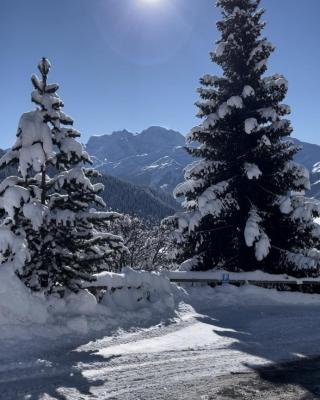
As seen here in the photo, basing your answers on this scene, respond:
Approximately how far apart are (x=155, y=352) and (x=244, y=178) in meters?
11.2

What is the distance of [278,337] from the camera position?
10305 mm

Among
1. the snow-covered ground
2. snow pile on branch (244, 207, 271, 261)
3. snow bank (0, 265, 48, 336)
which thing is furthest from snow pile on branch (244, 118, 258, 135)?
snow bank (0, 265, 48, 336)

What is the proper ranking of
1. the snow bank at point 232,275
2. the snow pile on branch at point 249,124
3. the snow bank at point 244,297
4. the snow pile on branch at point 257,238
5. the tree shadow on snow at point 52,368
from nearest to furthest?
the tree shadow on snow at point 52,368 < the snow bank at point 244,297 < the snow pile on branch at point 257,238 < the snow bank at point 232,275 < the snow pile on branch at point 249,124

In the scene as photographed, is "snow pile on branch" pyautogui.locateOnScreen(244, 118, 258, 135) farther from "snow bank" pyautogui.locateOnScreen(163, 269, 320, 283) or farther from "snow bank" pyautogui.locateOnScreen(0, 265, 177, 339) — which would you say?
"snow bank" pyautogui.locateOnScreen(0, 265, 177, 339)

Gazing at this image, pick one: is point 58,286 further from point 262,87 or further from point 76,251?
point 262,87

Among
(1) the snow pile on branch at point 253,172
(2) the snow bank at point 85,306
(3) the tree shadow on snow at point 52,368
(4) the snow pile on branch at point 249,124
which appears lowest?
(3) the tree shadow on snow at point 52,368

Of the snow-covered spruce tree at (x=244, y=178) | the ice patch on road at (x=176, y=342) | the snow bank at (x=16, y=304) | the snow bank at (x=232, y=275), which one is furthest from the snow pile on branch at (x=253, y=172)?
the snow bank at (x=16, y=304)

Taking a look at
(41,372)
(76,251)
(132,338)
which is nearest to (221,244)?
(76,251)

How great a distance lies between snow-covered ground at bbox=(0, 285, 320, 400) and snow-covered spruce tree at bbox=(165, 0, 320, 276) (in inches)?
174

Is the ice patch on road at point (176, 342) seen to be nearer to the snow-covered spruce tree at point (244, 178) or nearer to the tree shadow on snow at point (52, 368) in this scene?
the tree shadow on snow at point (52, 368)

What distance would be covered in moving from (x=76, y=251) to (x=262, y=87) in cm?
1102

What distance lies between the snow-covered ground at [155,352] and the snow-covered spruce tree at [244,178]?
14.5ft

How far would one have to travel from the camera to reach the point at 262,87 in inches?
755

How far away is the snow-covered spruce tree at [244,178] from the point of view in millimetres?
17641
